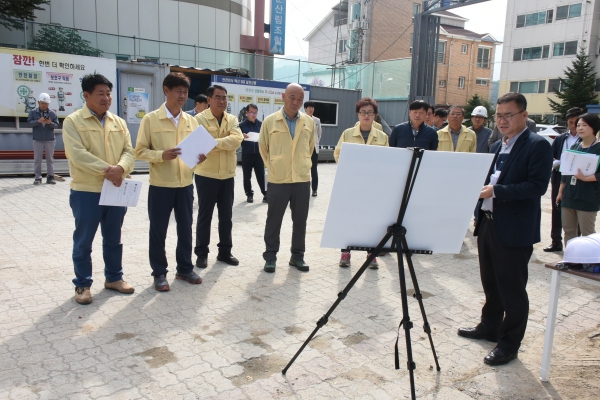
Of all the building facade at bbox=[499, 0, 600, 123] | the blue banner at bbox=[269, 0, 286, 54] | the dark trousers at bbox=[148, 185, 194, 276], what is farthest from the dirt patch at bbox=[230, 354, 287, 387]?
the building facade at bbox=[499, 0, 600, 123]

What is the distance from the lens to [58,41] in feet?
50.6

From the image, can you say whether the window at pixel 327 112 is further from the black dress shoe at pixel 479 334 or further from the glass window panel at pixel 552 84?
the glass window panel at pixel 552 84

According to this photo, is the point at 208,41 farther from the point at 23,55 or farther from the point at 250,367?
the point at 250,367

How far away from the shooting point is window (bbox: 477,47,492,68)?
155ft

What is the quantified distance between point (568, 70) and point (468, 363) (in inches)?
1542

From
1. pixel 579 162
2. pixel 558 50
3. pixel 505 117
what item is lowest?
pixel 579 162

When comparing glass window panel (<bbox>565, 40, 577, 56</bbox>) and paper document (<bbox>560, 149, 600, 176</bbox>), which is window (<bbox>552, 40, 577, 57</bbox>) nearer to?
glass window panel (<bbox>565, 40, 577, 56</bbox>)

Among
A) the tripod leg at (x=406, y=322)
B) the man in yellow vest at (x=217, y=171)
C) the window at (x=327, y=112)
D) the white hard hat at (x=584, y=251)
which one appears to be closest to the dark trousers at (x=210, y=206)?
the man in yellow vest at (x=217, y=171)

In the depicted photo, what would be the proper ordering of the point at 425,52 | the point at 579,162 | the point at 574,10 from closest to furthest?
1. the point at 579,162
2. the point at 425,52
3. the point at 574,10

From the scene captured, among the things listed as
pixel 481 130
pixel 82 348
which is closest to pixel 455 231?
pixel 82 348

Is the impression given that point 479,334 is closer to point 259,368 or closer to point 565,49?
point 259,368

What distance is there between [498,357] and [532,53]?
143 ft

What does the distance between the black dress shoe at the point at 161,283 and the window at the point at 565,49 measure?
41.9 metres

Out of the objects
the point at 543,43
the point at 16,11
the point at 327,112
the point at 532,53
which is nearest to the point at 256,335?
the point at 327,112
